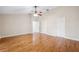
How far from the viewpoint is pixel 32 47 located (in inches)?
71.1

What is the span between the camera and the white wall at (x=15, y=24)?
71.4 inches

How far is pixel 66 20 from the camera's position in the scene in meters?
1.83

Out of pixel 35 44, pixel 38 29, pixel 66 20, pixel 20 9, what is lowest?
pixel 35 44

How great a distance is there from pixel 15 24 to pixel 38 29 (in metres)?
0.38

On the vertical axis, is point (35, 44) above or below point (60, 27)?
below

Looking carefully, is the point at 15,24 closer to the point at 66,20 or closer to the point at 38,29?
the point at 38,29

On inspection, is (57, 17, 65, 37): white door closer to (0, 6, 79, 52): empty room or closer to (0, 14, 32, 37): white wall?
(0, 6, 79, 52): empty room

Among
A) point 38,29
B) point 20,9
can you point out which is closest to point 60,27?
point 38,29

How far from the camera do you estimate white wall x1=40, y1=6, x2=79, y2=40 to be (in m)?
1.80

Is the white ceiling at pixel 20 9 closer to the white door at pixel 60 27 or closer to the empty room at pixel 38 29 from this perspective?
the empty room at pixel 38 29

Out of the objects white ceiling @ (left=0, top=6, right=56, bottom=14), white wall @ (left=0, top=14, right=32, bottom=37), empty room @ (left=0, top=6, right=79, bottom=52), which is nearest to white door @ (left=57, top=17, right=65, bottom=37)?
empty room @ (left=0, top=6, right=79, bottom=52)

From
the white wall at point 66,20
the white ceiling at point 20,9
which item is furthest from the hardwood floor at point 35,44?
the white ceiling at point 20,9

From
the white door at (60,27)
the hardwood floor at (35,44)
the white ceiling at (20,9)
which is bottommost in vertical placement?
the hardwood floor at (35,44)
